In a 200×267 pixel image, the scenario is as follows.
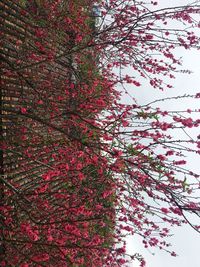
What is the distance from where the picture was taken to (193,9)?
13.4 feet

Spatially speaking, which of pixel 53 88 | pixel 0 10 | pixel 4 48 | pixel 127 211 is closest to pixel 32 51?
pixel 4 48

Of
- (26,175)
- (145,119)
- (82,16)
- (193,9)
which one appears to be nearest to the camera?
(145,119)

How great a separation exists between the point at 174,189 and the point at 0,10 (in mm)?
3582

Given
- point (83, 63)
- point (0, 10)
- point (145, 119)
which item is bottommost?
point (145, 119)

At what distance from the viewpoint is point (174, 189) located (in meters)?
3.07

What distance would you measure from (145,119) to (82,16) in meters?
4.16

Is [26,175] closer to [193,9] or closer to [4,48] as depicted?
[4,48]

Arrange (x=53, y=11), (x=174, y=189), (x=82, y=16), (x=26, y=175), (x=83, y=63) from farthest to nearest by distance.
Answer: (x=83, y=63) → (x=82, y=16) → (x=53, y=11) → (x=26, y=175) → (x=174, y=189)

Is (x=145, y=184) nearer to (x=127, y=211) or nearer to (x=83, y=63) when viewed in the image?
(x=127, y=211)

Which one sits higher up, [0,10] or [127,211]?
[0,10]

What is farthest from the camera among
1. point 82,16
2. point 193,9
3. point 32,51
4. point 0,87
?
point 82,16

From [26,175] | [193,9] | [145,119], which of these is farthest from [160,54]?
[26,175]

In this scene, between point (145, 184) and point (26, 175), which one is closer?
point (145, 184)

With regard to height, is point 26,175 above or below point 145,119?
below
